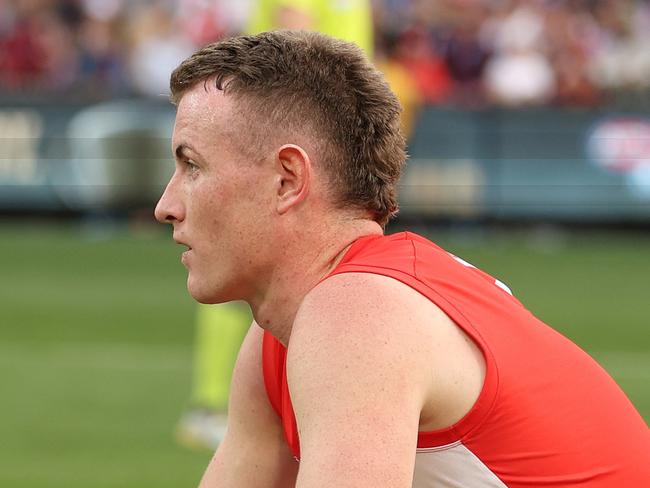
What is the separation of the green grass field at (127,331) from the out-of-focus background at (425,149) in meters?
0.05

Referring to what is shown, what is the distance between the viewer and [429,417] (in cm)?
251

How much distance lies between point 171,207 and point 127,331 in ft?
25.8

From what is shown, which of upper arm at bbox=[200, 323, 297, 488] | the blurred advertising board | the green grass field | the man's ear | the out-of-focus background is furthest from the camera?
the blurred advertising board

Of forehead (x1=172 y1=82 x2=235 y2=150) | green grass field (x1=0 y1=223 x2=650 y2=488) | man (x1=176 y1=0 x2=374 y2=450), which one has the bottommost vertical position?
green grass field (x1=0 y1=223 x2=650 y2=488)

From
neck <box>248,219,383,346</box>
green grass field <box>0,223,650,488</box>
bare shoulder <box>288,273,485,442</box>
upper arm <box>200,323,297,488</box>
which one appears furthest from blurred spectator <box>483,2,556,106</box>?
bare shoulder <box>288,273,485,442</box>

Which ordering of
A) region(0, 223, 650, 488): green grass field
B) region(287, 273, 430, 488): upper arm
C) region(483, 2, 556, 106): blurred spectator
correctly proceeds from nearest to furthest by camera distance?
region(287, 273, 430, 488): upper arm, region(0, 223, 650, 488): green grass field, region(483, 2, 556, 106): blurred spectator

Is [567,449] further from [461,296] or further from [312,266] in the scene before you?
[312,266]

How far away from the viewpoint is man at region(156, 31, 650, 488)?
2395mm

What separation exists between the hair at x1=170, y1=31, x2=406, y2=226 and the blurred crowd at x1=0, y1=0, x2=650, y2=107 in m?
13.1

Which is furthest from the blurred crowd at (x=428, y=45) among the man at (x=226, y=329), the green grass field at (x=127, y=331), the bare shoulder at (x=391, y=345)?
the bare shoulder at (x=391, y=345)

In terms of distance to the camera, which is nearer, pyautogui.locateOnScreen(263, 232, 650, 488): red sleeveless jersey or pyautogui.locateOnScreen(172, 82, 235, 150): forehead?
pyautogui.locateOnScreen(263, 232, 650, 488): red sleeveless jersey

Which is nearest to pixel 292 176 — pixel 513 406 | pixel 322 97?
pixel 322 97

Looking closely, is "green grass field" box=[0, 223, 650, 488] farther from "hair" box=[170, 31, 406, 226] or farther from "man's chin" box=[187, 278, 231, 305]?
"hair" box=[170, 31, 406, 226]

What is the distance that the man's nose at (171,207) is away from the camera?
2826 millimetres
